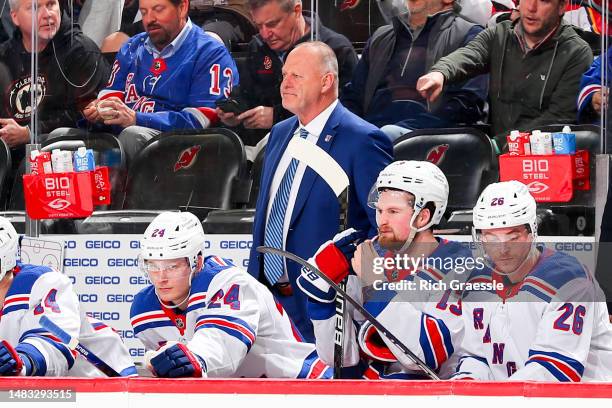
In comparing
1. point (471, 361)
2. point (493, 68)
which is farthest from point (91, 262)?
point (471, 361)

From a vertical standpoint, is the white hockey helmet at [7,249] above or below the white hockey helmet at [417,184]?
below

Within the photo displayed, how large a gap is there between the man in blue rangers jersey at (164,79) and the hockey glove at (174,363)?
6.23 ft

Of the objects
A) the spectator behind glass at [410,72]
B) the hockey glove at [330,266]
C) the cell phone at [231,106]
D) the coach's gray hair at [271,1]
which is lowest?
the hockey glove at [330,266]

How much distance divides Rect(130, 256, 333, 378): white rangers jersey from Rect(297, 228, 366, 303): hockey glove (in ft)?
0.46

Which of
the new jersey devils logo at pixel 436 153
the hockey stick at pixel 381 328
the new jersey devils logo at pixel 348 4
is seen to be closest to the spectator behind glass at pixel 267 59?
the new jersey devils logo at pixel 348 4

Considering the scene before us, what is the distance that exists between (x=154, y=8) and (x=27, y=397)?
8.17ft

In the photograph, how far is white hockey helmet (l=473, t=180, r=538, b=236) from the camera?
3303mm

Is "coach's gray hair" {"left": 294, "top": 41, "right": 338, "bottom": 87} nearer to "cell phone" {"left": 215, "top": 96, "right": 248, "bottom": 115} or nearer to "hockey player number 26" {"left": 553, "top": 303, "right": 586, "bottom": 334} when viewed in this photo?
"cell phone" {"left": 215, "top": 96, "right": 248, "bottom": 115}

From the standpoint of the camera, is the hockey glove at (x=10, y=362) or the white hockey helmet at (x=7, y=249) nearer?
the hockey glove at (x=10, y=362)

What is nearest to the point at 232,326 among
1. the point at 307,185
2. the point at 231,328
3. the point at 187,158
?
the point at 231,328

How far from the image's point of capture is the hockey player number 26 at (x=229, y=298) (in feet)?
10.6

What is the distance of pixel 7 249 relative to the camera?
345 cm

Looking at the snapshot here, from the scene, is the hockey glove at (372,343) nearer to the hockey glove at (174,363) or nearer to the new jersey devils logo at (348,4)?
the hockey glove at (174,363)

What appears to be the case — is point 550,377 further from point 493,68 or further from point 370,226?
point 493,68
